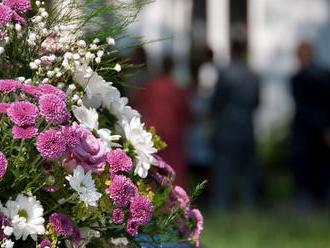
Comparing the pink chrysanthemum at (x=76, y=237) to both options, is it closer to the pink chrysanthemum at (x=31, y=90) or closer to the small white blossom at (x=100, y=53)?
the pink chrysanthemum at (x=31, y=90)

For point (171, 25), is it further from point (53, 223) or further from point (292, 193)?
point (53, 223)

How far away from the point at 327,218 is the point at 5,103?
28.0ft

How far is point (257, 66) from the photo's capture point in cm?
1563

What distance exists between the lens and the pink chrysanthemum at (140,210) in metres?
3.25

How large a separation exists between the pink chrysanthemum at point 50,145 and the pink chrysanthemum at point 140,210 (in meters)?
0.26

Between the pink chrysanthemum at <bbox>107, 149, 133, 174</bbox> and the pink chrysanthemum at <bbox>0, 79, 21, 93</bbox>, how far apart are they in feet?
1.03

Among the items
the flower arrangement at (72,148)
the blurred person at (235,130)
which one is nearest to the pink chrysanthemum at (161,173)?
the flower arrangement at (72,148)

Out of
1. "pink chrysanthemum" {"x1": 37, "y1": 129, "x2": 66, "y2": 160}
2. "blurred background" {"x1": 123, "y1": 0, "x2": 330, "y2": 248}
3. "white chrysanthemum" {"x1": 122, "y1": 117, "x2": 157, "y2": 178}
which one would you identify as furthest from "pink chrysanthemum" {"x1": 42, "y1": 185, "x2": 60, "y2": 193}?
"blurred background" {"x1": 123, "y1": 0, "x2": 330, "y2": 248}

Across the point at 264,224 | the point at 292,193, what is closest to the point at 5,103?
the point at 264,224

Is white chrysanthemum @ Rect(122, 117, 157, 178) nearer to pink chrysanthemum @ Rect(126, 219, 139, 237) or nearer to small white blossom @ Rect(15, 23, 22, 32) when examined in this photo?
pink chrysanthemum @ Rect(126, 219, 139, 237)


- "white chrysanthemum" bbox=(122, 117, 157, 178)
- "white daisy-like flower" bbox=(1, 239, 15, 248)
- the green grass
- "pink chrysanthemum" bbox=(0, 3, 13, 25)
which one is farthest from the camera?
the green grass

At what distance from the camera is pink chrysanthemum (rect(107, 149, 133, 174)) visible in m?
3.32

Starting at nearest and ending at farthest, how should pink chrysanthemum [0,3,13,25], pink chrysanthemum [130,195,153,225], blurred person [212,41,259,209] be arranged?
pink chrysanthemum [130,195,153,225]
pink chrysanthemum [0,3,13,25]
blurred person [212,41,259,209]

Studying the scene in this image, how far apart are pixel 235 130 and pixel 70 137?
840 cm
